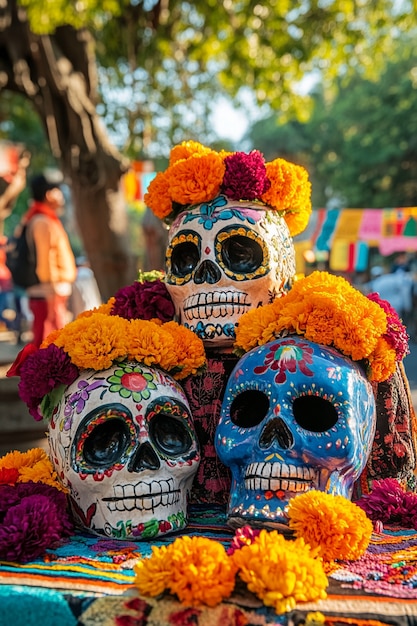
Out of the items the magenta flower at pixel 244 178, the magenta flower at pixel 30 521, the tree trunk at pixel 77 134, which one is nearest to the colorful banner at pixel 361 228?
the tree trunk at pixel 77 134

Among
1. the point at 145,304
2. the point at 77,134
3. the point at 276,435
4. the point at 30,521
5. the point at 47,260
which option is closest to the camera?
the point at 30,521

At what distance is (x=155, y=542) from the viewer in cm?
198

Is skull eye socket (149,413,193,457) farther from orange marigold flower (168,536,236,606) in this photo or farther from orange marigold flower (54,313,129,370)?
orange marigold flower (168,536,236,606)

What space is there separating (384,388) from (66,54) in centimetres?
629

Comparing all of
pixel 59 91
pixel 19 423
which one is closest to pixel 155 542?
pixel 19 423

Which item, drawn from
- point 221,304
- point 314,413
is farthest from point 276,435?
point 221,304

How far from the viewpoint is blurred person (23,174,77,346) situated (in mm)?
5984

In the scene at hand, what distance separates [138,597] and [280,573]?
338 mm

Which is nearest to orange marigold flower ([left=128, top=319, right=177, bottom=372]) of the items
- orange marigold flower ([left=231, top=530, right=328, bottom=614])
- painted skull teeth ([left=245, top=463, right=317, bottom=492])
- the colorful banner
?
painted skull teeth ([left=245, top=463, right=317, bottom=492])

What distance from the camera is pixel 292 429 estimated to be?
77.2 inches

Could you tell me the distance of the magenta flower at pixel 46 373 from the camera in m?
2.15

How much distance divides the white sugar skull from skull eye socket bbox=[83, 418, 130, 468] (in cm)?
A: 30

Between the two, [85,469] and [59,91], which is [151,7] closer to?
[59,91]

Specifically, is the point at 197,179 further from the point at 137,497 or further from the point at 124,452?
the point at 137,497
